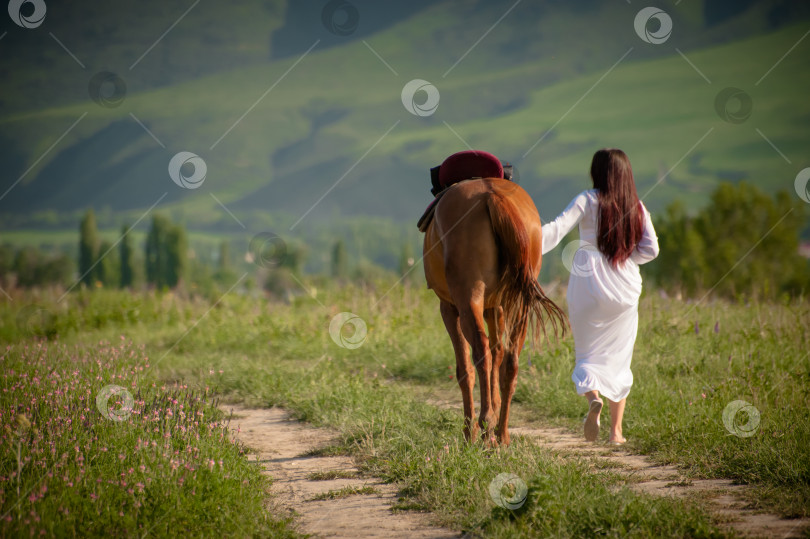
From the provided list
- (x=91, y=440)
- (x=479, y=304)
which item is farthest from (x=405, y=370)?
(x=91, y=440)

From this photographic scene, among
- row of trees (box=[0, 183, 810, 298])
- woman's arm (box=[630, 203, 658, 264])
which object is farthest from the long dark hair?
row of trees (box=[0, 183, 810, 298])

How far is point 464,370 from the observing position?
5430 millimetres

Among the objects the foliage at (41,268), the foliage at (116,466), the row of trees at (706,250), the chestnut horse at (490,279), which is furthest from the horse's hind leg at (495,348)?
the row of trees at (706,250)

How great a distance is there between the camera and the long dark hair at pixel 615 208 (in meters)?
5.58

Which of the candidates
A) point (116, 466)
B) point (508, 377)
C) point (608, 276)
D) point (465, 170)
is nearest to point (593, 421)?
point (508, 377)

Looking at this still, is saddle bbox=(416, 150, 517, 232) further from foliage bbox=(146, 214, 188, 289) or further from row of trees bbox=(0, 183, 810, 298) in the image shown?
foliage bbox=(146, 214, 188, 289)

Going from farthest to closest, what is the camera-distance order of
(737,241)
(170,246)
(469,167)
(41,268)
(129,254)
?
1. (737,241)
2. (129,254)
3. (170,246)
4. (41,268)
5. (469,167)

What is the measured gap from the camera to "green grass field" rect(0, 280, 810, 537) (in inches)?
151

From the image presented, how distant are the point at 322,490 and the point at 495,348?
5.39 ft

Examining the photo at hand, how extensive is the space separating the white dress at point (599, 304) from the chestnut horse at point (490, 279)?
1.01 feet

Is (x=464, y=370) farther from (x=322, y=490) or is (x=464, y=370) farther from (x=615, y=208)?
(x=615, y=208)

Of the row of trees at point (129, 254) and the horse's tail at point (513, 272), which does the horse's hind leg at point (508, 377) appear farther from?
the row of trees at point (129, 254)

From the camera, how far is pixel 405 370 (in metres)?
8.74

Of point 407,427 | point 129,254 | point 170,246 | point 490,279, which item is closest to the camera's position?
point 490,279
